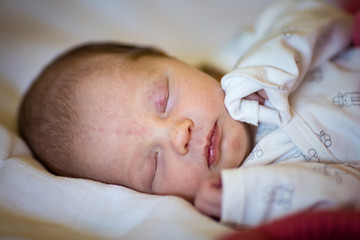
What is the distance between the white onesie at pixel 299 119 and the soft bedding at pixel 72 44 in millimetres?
110

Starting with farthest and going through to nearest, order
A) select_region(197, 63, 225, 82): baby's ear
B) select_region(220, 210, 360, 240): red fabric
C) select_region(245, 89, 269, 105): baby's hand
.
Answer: select_region(197, 63, 225, 82): baby's ear, select_region(245, 89, 269, 105): baby's hand, select_region(220, 210, 360, 240): red fabric

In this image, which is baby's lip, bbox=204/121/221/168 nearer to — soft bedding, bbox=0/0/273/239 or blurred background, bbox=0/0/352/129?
soft bedding, bbox=0/0/273/239

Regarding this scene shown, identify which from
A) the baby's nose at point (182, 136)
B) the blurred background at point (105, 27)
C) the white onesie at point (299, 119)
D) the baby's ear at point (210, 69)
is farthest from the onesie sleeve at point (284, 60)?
the blurred background at point (105, 27)

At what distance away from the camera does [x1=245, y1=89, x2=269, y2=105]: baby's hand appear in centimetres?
90

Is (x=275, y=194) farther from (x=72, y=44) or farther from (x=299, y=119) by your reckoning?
(x=72, y=44)

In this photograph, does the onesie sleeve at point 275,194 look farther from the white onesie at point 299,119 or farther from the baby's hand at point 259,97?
the baby's hand at point 259,97

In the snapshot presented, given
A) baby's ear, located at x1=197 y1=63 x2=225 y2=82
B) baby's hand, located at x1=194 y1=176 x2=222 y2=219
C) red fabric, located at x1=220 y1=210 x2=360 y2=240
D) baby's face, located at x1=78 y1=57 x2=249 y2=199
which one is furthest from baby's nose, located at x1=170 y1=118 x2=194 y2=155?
baby's ear, located at x1=197 y1=63 x2=225 y2=82

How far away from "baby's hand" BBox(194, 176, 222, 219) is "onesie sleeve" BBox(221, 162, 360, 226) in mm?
32

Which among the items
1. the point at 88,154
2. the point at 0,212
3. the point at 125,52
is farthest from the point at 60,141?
the point at 125,52

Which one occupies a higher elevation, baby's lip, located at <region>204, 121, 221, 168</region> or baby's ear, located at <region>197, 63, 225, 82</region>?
baby's ear, located at <region>197, 63, 225, 82</region>

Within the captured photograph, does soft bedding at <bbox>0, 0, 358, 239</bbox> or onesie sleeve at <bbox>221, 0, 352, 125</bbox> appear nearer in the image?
soft bedding at <bbox>0, 0, 358, 239</bbox>

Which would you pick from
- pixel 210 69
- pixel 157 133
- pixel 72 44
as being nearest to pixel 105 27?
pixel 72 44

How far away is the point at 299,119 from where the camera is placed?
2.81ft

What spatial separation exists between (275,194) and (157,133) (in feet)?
1.09
